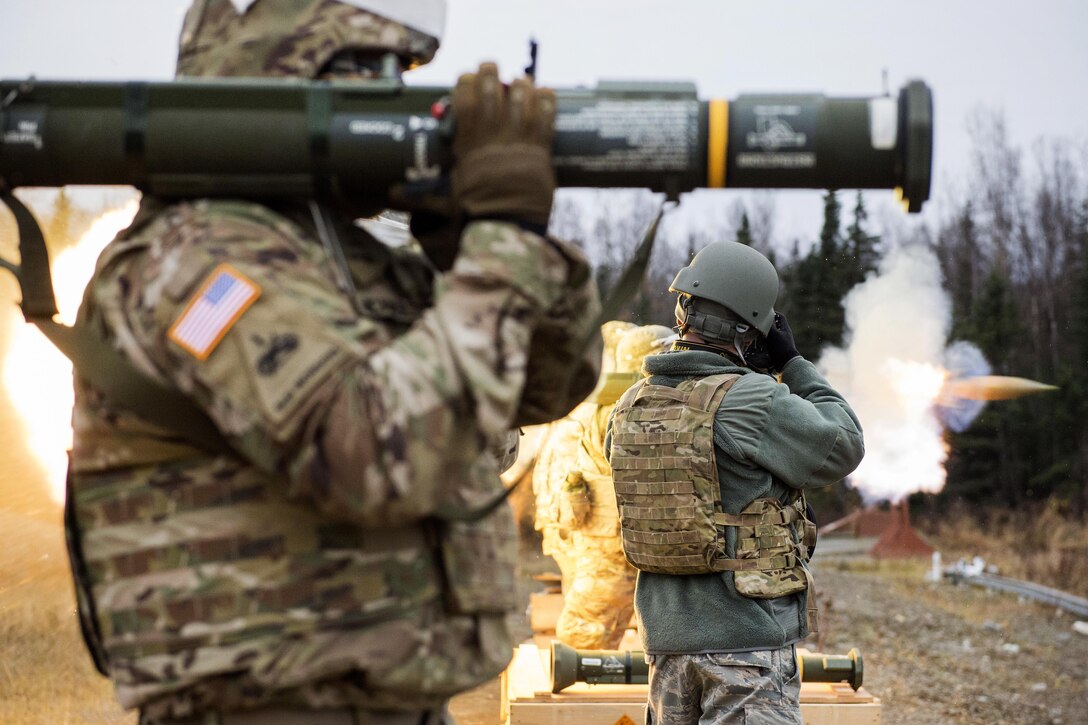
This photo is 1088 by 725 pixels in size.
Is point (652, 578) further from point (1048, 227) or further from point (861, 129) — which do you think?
point (1048, 227)

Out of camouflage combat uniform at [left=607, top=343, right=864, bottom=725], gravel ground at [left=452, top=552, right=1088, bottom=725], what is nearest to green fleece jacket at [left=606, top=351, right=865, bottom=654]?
camouflage combat uniform at [left=607, top=343, right=864, bottom=725]

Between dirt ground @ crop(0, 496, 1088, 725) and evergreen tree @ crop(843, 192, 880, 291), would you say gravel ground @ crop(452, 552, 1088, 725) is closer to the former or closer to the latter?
dirt ground @ crop(0, 496, 1088, 725)

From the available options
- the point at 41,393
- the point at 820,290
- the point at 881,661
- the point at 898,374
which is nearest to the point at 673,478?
the point at 41,393

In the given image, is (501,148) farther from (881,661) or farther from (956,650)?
(956,650)

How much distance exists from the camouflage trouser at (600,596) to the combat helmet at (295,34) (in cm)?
491

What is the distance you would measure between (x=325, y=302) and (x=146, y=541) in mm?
495

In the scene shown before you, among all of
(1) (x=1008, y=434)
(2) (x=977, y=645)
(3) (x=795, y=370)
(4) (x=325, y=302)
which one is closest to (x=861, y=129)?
(4) (x=325, y=302)

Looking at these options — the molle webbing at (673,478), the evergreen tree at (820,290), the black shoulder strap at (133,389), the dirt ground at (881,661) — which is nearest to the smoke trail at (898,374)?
the evergreen tree at (820,290)

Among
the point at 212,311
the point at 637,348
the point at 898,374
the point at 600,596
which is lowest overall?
the point at 898,374

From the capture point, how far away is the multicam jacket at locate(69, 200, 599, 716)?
165 cm

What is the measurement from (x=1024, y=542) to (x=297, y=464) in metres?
21.3

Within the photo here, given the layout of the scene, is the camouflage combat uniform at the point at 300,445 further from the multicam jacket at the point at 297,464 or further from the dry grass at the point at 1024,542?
the dry grass at the point at 1024,542

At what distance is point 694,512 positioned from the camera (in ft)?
13.4

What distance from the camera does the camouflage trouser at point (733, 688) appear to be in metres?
3.94
